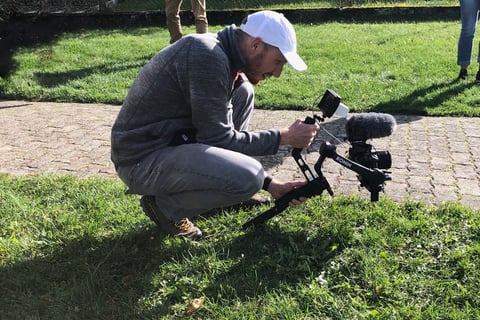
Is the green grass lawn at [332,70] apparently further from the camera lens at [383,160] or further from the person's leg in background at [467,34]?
the camera lens at [383,160]

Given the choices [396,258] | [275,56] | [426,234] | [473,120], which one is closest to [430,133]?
[473,120]

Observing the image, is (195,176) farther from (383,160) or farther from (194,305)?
(383,160)

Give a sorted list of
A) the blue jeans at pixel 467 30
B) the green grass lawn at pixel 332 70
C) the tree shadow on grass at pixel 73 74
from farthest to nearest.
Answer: the tree shadow on grass at pixel 73 74
the blue jeans at pixel 467 30
the green grass lawn at pixel 332 70

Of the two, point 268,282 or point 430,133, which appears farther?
Result: point 430,133

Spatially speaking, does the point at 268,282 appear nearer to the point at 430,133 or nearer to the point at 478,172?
the point at 478,172

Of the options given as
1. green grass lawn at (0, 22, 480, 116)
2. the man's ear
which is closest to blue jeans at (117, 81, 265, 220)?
the man's ear

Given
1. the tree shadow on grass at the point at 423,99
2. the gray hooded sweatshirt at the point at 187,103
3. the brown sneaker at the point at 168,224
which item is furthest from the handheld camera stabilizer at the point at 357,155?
the tree shadow on grass at the point at 423,99

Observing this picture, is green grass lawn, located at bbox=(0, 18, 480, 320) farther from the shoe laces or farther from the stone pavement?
the stone pavement

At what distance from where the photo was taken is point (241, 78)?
303 cm

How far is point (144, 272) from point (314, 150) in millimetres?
2181

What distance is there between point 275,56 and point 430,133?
278 cm

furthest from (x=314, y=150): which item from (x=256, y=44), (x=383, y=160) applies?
(x=256, y=44)

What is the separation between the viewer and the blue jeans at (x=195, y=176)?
8.79 ft

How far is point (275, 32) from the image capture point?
249 cm
